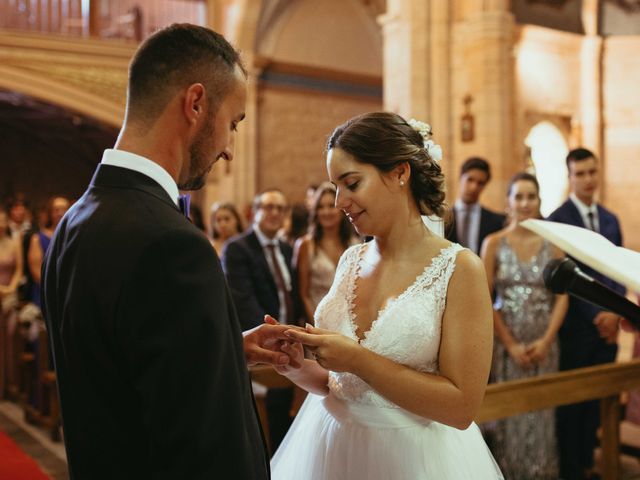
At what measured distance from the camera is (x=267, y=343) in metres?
1.58

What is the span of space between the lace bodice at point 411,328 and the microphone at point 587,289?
1.33ft

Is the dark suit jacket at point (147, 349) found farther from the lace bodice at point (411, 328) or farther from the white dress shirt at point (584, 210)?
the white dress shirt at point (584, 210)

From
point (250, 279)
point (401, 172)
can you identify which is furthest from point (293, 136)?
point (401, 172)

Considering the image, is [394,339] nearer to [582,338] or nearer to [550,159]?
[582,338]

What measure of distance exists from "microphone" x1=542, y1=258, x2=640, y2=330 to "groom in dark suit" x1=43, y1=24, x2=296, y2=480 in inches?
22.9

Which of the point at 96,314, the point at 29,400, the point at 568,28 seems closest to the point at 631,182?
the point at 568,28

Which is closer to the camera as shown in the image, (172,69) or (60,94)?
(172,69)

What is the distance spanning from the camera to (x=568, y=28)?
7.86 m

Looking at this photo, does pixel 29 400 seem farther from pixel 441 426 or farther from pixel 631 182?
pixel 631 182

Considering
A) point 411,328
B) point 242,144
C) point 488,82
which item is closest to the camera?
point 411,328

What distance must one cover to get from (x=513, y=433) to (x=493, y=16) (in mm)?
4515

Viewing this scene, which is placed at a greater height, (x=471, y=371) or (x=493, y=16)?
(x=493, y=16)

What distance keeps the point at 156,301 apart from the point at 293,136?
39.2 feet

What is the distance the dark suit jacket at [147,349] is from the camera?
1014 millimetres
